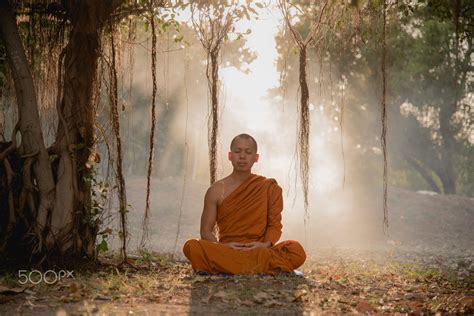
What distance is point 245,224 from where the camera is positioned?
21.4ft

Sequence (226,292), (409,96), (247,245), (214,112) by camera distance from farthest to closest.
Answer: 1. (409,96)
2. (214,112)
3. (247,245)
4. (226,292)

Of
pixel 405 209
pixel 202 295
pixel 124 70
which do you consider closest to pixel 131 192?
pixel 405 209

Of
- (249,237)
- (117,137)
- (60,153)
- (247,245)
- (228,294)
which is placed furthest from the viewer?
(249,237)

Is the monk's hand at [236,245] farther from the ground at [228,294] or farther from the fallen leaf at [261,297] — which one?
the fallen leaf at [261,297]

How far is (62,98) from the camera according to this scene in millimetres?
6574

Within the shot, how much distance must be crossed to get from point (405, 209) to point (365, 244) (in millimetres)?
6430

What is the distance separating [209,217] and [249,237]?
47 cm

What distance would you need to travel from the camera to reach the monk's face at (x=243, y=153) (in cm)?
652

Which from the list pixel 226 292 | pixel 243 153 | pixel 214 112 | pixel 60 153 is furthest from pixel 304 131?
pixel 60 153

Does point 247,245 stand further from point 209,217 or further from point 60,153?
point 60,153

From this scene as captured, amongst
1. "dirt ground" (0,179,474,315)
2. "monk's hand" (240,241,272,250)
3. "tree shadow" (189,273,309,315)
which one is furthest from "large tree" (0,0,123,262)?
"monk's hand" (240,241,272,250)

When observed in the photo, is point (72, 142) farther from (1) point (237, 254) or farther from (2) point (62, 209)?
(1) point (237, 254)

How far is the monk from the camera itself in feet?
20.2

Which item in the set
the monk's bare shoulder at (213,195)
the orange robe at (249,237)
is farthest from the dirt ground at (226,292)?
the monk's bare shoulder at (213,195)
